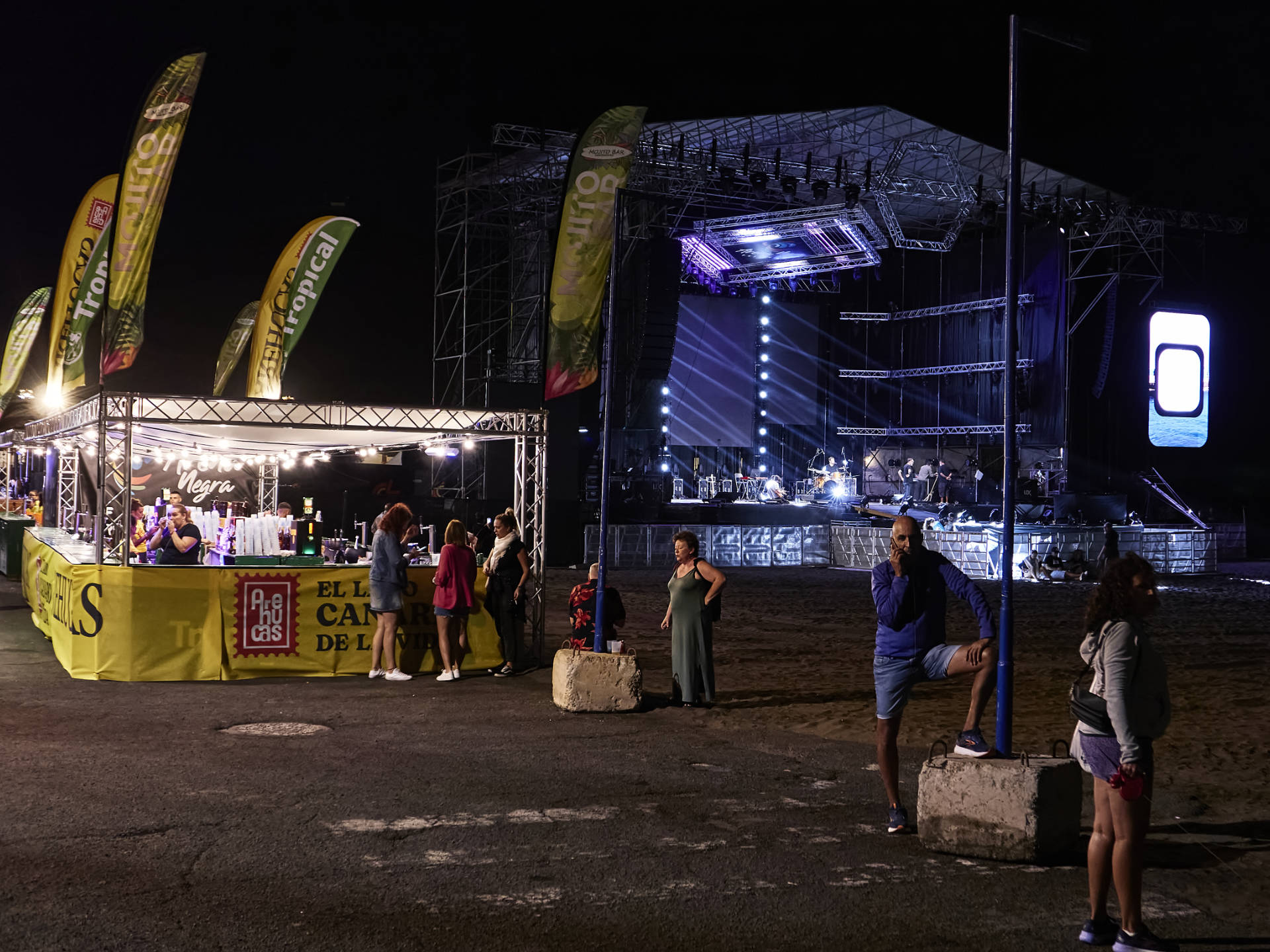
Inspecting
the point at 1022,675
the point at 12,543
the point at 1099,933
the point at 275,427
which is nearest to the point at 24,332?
the point at 12,543

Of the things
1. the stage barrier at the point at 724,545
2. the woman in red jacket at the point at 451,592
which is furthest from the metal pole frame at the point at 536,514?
the stage barrier at the point at 724,545

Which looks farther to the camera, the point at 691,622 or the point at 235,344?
the point at 235,344

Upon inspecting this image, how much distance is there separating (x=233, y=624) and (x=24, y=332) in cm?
1580

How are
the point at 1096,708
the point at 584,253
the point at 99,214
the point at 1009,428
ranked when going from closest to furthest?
1. the point at 1096,708
2. the point at 1009,428
3. the point at 584,253
4. the point at 99,214

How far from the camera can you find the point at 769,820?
6.15 metres

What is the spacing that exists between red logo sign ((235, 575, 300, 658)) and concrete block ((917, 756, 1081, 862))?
23.9 feet

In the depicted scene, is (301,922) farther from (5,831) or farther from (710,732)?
(710,732)

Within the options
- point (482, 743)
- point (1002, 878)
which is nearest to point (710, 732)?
point (482, 743)

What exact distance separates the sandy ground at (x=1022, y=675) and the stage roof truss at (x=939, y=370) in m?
12.4

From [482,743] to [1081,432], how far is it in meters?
28.4

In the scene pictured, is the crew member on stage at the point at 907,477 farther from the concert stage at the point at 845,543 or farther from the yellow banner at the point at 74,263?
the yellow banner at the point at 74,263

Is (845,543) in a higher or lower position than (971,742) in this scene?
higher

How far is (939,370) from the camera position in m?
35.8

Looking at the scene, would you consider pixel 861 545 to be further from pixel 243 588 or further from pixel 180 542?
pixel 243 588
